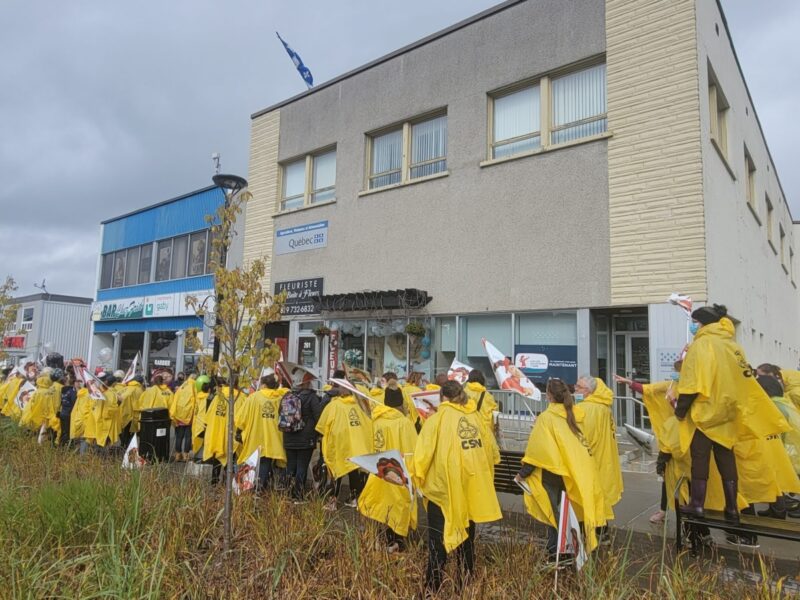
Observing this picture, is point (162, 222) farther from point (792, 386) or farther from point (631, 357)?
point (792, 386)

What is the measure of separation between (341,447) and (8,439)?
21.7 ft

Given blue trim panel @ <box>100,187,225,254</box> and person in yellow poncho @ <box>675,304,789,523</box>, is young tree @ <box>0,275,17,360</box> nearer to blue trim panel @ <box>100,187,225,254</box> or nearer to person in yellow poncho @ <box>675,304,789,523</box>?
blue trim panel @ <box>100,187,225,254</box>

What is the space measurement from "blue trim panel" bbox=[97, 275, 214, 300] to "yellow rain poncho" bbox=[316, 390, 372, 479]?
14742 millimetres

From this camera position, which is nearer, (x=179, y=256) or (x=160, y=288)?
→ (x=179, y=256)

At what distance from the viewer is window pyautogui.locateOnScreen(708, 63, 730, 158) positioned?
1216 centimetres

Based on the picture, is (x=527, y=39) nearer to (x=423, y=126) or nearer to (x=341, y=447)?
(x=423, y=126)

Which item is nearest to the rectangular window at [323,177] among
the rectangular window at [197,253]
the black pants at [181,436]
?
the rectangular window at [197,253]

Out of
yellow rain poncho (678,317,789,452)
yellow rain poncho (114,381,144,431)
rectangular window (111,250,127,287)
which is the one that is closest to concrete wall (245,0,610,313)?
yellow rain poncho (678,317,789,452)

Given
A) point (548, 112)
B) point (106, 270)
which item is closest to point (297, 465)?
point (548, 112)

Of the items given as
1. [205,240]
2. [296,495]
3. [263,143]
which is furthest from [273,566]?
[205,240]

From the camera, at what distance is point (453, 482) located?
4.28 metres

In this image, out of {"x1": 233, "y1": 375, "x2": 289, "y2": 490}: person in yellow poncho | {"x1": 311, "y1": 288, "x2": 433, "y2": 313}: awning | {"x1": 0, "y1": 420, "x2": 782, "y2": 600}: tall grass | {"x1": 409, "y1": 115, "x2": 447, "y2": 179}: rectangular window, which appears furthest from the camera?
{"x1": 409, "y1": 115, "x2": 447, "y2": 179}: rectangular window

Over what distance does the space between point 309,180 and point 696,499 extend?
48.1 ft

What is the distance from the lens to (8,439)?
31.8ft
